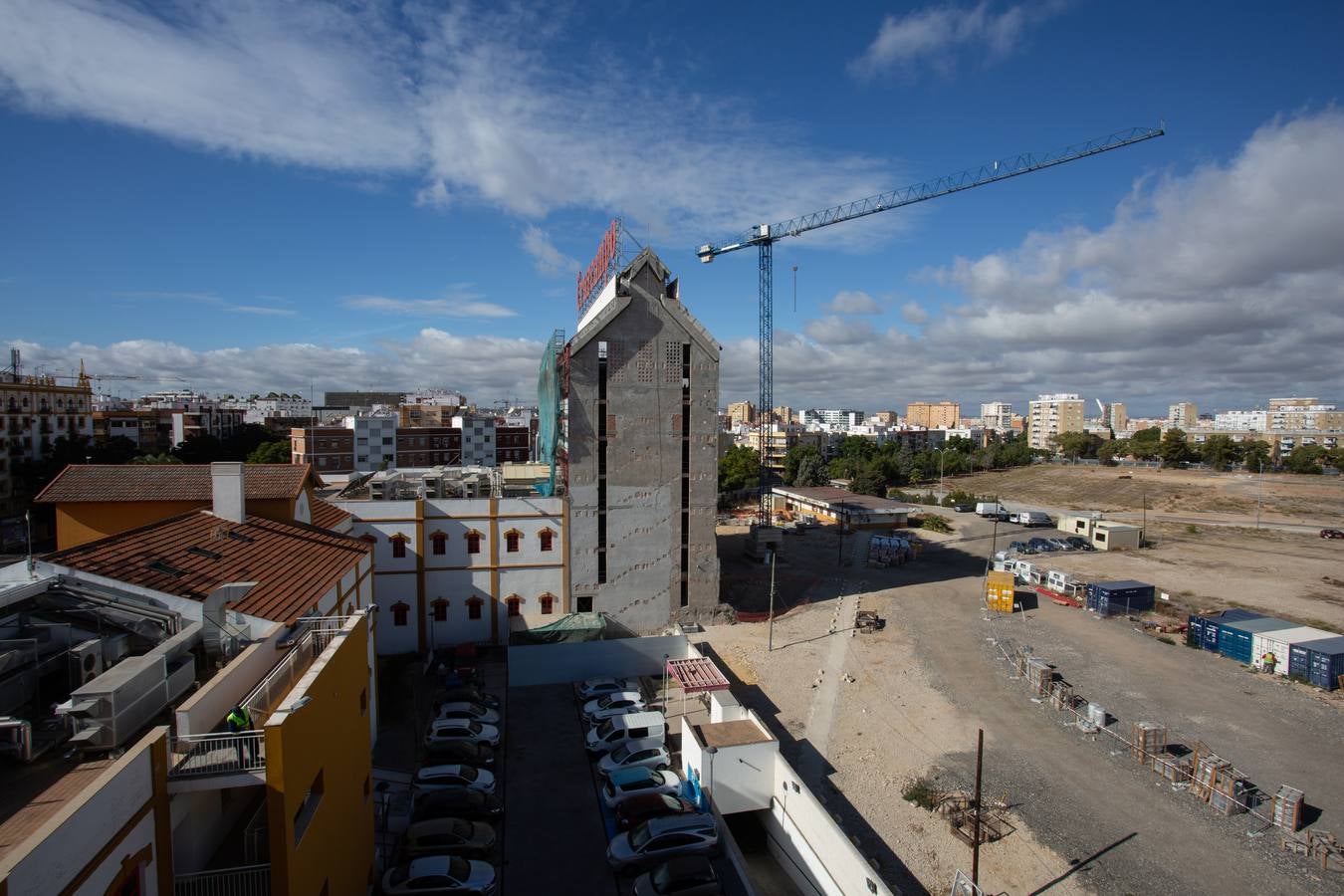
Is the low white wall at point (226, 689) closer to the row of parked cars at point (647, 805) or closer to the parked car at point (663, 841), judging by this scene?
the parked car at point (663, 841)

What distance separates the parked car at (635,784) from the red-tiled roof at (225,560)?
8.95 metres

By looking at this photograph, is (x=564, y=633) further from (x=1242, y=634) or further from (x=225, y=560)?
(x=1242, y=634)

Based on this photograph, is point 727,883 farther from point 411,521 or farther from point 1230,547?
point 1230,547

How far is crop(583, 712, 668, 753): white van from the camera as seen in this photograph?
20.1 m

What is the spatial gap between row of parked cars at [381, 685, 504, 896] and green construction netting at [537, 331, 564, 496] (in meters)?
12.1

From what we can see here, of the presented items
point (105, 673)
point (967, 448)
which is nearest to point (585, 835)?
point (105, 673)

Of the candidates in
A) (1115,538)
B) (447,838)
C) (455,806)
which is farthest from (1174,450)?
(447,838)

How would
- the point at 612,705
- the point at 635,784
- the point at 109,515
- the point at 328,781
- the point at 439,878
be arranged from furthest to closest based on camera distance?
the point at 612,705, the point at 109,515, the point at 635,784, the point at 439,878, the point at 328,781

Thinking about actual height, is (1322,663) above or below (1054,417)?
below

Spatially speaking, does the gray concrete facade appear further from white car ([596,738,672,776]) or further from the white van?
white car ([596,738,672,776])

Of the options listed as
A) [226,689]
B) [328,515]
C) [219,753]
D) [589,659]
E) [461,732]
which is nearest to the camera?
[219,753]

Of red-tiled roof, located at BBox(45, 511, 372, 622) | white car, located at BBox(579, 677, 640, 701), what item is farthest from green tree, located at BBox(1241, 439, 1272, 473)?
red-tiled roof, located at BBox(45, 511, 372, 622)

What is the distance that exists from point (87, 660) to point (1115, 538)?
6026 cm

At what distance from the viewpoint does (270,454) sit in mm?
69250
